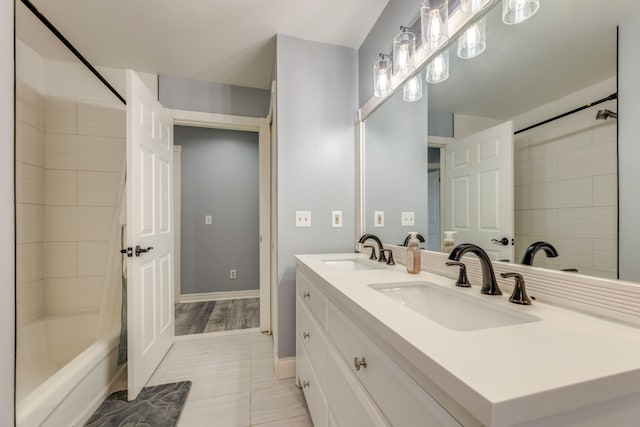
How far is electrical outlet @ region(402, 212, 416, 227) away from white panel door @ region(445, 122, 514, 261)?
0.26 metres

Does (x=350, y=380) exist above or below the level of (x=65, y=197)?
below

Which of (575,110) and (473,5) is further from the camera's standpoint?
(473,5)

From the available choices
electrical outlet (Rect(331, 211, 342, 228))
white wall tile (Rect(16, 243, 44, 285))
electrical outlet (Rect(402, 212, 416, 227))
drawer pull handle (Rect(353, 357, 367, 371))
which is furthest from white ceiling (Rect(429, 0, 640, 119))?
white wall tile (Rect(16, 243, 44, 285))

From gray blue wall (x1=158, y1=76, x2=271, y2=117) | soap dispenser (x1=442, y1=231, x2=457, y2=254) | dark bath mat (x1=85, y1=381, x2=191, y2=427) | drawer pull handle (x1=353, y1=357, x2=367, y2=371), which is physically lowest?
dark bath mat (x1=85, y1=381, x2=191, y2=427)

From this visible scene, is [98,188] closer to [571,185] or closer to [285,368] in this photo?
[285,368]

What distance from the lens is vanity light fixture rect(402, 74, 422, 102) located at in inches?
53.6

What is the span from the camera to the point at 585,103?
686 millimetres

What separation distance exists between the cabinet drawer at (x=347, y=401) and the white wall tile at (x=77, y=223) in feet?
7.24

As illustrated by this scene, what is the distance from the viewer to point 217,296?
11.1ft

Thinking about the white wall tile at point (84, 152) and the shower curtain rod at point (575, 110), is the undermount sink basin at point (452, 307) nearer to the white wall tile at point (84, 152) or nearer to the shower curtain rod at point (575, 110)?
the shower curtain rod at point (575, 110)

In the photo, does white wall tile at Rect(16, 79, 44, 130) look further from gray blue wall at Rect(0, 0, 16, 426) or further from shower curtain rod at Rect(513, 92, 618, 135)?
shower curtain rod at Rect(513, 92, 618, 135)

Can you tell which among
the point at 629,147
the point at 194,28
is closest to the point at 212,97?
the point at 194,28

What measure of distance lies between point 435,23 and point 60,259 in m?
2.99

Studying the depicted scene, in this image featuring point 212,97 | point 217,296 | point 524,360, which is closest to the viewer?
point 524,360
